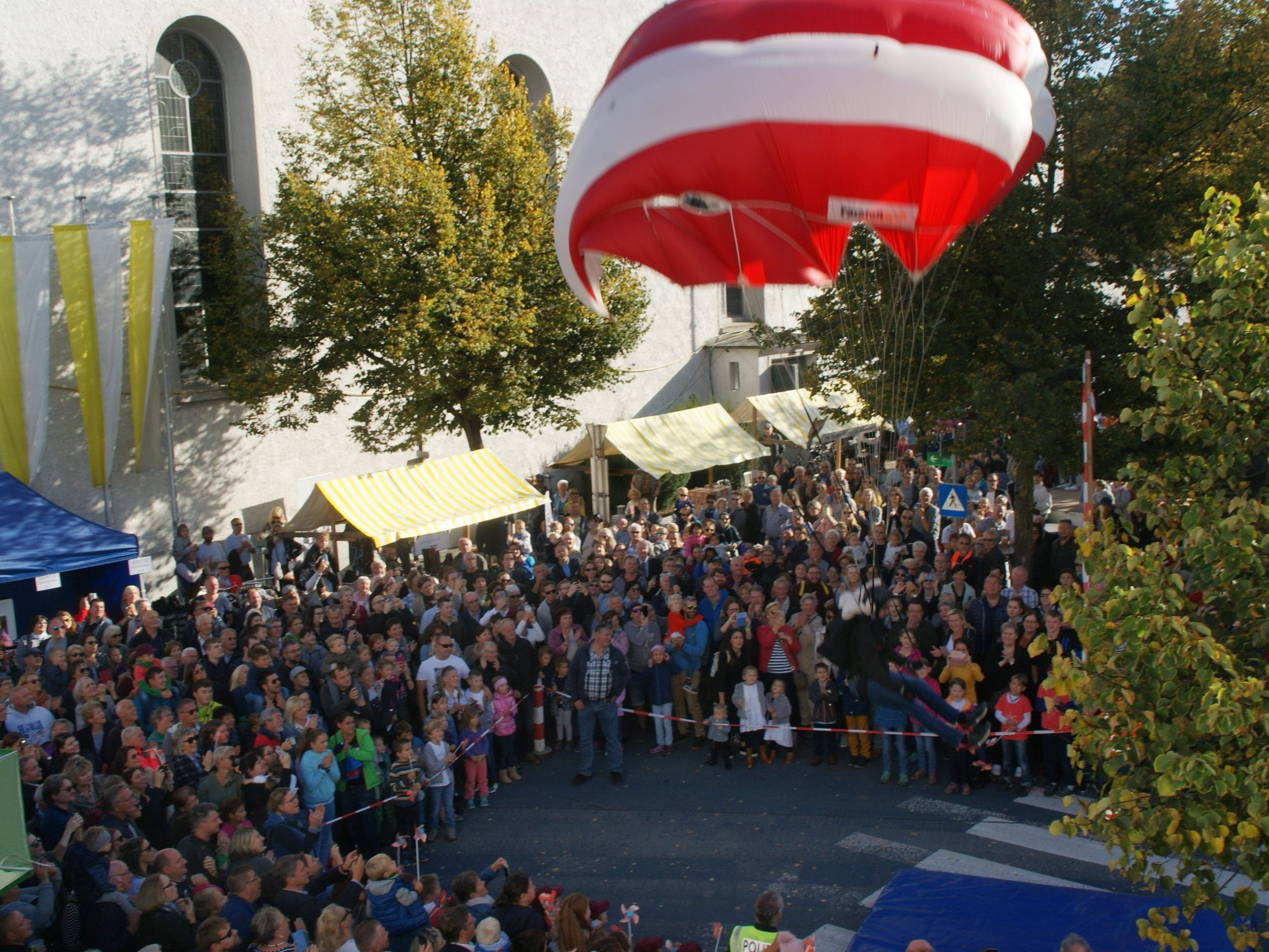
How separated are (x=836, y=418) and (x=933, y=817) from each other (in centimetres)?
672

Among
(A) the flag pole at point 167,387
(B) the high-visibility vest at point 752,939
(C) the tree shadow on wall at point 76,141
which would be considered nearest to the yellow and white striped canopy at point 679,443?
(A) the flag pole at point 167,387

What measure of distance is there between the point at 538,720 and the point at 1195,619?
7277 millimetres

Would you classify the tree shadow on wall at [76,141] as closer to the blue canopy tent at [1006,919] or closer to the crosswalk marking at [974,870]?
the crosswalk marking at [974,870]

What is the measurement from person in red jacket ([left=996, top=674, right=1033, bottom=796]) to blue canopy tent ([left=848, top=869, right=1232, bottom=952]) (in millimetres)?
2144

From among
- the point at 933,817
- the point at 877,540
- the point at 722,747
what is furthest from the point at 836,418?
the point at 933,817

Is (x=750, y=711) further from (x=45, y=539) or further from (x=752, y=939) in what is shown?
(x=45, y=539)

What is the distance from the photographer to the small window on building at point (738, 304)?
1183 inches

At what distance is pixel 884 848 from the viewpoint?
873cm

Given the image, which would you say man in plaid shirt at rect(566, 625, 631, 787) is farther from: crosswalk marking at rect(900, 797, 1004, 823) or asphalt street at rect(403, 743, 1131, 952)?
crosswalk marking at rect(900, 797, 1004, 823)

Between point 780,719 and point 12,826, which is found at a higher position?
point 12,826

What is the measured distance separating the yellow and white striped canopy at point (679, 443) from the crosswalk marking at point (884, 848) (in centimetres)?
1194

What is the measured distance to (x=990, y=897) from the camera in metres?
7.26

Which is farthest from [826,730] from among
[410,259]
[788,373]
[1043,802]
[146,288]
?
[788,373]

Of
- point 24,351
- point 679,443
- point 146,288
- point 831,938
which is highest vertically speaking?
point 146,288
